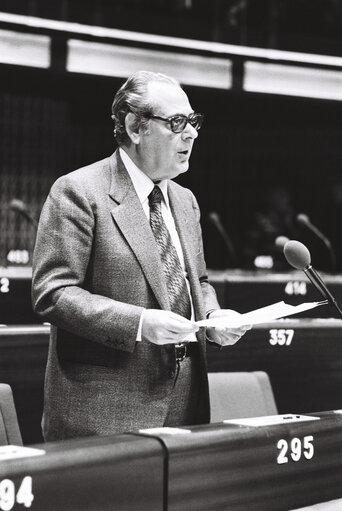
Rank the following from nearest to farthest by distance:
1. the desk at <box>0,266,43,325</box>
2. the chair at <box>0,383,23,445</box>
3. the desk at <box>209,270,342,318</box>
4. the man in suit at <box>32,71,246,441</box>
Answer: the man in suit at <box>32,71,246,441</box> → the chair at <box>0,383,23,445</box> → the desk at <box>0,266,43,325</box> → the desk at <box>209,270,342,318</box>

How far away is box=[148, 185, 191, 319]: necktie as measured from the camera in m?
1.87

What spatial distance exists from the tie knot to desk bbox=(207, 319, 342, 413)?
1.19 m

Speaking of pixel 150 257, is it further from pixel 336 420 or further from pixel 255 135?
pixel 255 135

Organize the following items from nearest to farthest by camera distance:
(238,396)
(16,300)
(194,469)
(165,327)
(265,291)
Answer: (194,469) < (165,327) < (238,396) < (16,300) < (265,291)

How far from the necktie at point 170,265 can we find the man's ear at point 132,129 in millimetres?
125

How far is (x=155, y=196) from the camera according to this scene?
6.37 ft

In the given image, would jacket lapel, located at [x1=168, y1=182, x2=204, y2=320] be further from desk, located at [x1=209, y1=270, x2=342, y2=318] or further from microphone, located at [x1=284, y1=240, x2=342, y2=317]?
desk, located at [x1=209, y1=270, x2=342, y2=318]

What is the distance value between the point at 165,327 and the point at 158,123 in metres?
0.49

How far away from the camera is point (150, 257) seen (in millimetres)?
1810

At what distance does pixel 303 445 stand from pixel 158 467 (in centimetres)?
34

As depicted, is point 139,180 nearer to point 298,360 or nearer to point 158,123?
point 158,123

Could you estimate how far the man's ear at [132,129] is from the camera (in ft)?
6.24

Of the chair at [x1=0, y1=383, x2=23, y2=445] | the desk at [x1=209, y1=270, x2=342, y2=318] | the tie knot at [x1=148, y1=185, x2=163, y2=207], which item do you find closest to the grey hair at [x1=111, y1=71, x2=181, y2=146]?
the tie knot at [x1=148, y1=185, x2=163, y2=207]

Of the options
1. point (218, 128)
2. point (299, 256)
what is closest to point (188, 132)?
point (299, 256)
